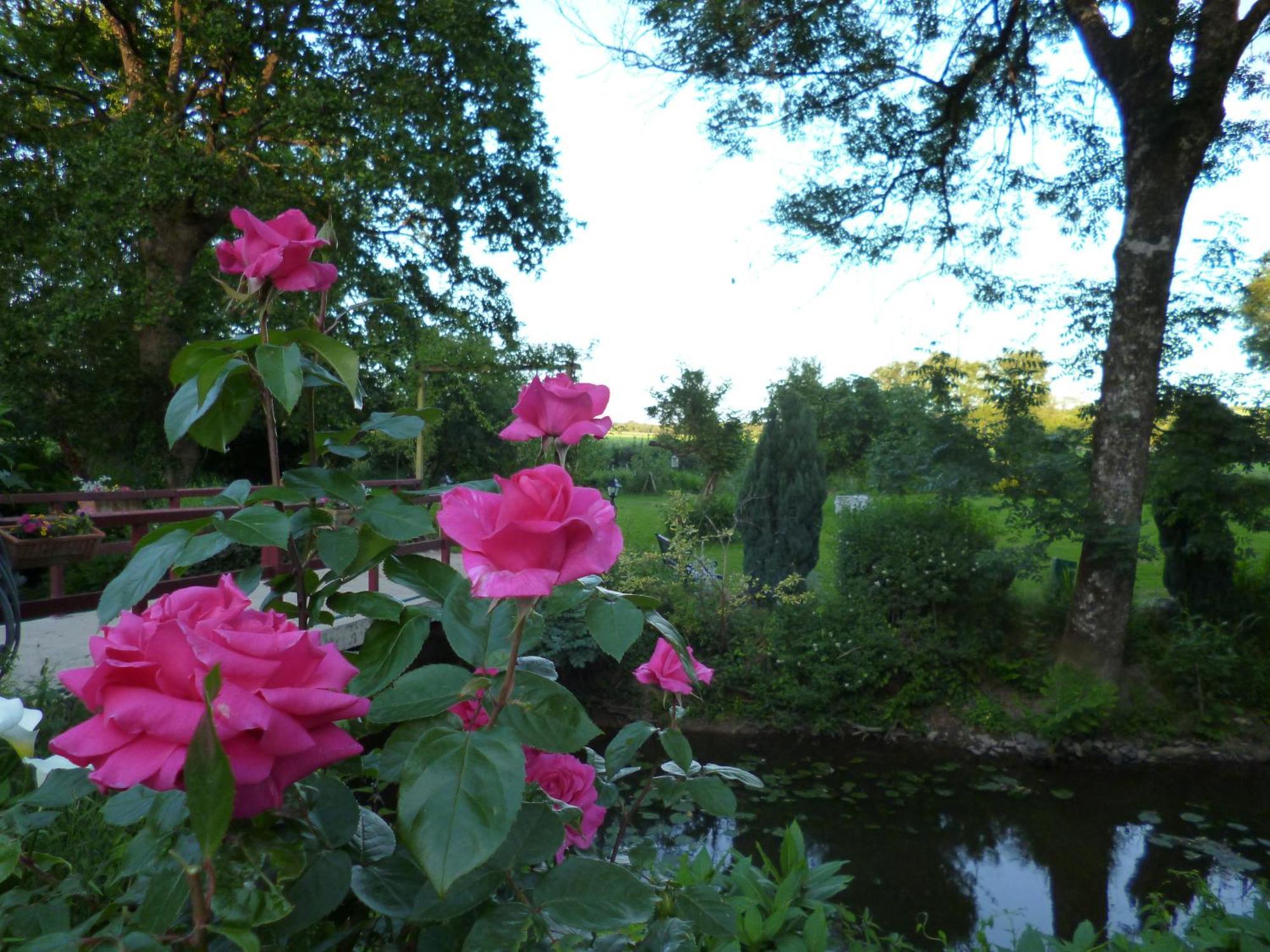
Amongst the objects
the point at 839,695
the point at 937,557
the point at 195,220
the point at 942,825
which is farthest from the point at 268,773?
the point at 195,220

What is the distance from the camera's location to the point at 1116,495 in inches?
288

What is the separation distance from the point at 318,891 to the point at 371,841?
0.41 ft

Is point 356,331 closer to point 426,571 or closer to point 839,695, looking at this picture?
point 839,695

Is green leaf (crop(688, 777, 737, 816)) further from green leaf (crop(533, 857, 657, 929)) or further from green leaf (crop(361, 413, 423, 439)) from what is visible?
green leaf (crop(361, 413, 423, 439))

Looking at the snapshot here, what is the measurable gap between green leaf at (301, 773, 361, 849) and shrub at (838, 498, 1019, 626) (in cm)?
789

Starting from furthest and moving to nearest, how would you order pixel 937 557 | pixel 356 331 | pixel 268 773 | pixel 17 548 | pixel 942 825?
pixel 356 331 < pixel 937 557 < pixel 942 825 < pixel 17 548 < pixel 268 773

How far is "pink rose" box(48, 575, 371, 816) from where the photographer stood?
459 millimetres

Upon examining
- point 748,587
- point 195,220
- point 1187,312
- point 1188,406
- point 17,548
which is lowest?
point 748,587

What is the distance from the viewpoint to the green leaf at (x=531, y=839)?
59 centimetres

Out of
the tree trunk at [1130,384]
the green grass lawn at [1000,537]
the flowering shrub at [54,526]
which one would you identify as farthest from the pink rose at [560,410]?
the tree trunk at [1130,384]

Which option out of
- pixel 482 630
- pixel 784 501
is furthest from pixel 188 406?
pixel 784 501

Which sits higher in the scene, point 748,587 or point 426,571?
point 426,571

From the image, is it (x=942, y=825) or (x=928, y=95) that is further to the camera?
(x=928, y=95)

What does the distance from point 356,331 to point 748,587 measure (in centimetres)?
632
